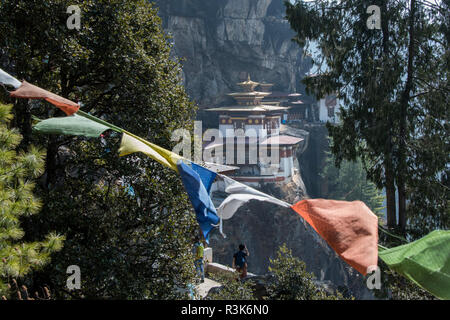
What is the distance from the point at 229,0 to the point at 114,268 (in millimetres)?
43628

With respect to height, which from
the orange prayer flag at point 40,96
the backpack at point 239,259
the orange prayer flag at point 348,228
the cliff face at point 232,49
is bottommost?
the backpack at point 239,259

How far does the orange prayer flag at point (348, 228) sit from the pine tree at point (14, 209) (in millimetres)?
2355

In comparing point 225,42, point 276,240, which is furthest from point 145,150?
point 225,42

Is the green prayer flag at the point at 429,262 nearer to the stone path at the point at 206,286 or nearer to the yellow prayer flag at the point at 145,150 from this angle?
the yellow prayer flag at the point at 145,150

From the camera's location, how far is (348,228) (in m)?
3.05

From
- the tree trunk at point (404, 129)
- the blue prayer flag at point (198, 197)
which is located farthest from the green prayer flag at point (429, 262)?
the tree trunk at point (404, 129)

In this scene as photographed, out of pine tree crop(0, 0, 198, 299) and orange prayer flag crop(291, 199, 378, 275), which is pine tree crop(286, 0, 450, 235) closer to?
pine tree crop(0, 0, 198, 299)

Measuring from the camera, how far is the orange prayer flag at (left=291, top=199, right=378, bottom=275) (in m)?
2.74

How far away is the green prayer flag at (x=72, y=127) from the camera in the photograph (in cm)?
354

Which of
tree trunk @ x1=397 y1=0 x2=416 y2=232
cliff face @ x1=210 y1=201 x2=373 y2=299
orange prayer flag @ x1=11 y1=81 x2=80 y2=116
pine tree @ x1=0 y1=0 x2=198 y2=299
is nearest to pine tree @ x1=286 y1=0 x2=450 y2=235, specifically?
tree trunk @ x1=397 y1=0 x2=416 y2=232

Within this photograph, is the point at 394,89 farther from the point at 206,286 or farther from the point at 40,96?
the point at 40,96

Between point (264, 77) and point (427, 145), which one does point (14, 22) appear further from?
point (264, 77)

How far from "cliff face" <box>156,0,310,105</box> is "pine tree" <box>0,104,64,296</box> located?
3818cm

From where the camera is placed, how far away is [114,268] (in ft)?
14.4
